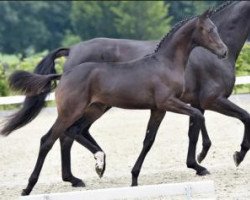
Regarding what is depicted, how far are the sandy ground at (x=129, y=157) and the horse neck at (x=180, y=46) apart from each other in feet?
4.52

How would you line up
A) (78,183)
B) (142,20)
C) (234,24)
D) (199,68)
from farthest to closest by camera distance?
(142,20) → (234,24) → (199,68) → (78,183)

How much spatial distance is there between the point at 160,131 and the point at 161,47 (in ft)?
18.1

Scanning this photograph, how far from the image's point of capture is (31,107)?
1142 centimetres

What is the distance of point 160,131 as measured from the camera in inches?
638

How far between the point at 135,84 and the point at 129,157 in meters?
3.16

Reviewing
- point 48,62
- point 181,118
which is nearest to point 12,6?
point 181,118

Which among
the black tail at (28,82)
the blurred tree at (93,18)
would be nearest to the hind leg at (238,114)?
the black tail at (28,82)

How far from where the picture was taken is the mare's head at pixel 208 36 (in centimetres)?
1066

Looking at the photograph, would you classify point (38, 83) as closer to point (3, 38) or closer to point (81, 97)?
point (81, 97)

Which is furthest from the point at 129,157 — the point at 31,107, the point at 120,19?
the point at 120,19

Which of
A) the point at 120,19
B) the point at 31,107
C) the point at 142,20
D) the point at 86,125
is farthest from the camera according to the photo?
the point at 120,19

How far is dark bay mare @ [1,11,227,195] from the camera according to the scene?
10.4 meters

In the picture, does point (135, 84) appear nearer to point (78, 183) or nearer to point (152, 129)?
point (152, 129)

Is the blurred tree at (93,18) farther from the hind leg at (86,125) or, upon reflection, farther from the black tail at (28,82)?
the black tail at (28,82)
